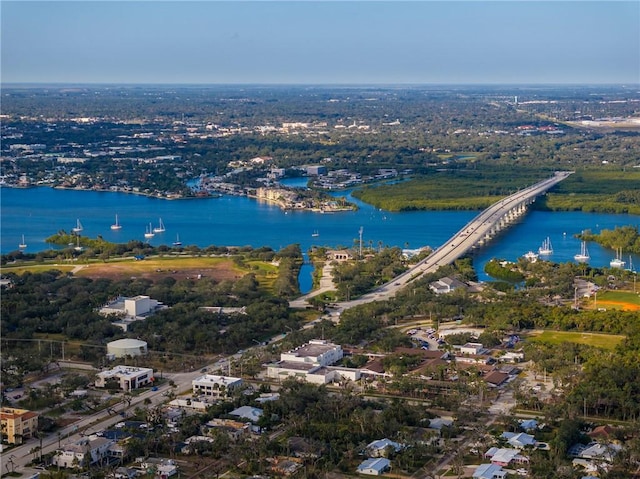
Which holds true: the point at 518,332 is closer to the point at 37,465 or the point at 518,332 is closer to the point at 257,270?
the point at 257,270

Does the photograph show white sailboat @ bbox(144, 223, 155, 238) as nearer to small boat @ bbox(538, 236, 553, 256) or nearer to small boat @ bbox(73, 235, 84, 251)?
small boat @ bbox(73, 235, 84, 251)

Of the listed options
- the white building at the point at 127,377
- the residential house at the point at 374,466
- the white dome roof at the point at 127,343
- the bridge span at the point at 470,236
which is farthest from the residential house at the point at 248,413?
the bridge span at the point at 470,236

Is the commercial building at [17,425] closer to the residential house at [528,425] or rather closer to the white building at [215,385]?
the white building at [215,385]

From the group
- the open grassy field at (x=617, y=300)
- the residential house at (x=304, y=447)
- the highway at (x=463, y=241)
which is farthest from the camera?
the highway at (x=463, y=241)

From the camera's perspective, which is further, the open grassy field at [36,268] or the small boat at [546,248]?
the small boat at [546,248]

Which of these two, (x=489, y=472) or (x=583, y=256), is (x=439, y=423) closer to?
(x=489, y=472)

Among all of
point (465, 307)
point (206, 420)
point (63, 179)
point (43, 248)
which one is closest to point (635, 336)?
point (465, 307)

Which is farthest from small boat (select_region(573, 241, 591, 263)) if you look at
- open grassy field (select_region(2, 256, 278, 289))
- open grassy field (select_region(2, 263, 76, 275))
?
Result: open grassy field (select_region(2, 263, 76, 275))
